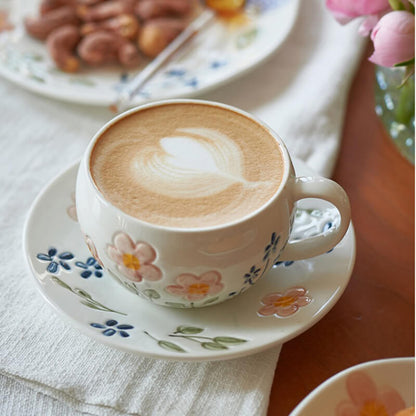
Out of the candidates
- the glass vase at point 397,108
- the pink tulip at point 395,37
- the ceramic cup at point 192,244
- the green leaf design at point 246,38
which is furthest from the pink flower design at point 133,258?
the green leaf design at point 246,38

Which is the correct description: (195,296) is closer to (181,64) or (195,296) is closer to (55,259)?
(55,259)

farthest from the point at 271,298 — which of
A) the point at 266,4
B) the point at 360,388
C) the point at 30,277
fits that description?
the point at 266,4

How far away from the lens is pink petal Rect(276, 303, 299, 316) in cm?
54

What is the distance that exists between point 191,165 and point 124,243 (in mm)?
92

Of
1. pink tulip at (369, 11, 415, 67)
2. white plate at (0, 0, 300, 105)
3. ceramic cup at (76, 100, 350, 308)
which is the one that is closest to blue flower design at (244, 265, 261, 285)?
ceramic cup at (76, 100, 350, 308)

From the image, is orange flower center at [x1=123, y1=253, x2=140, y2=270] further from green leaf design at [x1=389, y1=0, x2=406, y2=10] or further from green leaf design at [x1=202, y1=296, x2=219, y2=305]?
green leaf design at [x1=389, y1=0, x2=406, y2=10]

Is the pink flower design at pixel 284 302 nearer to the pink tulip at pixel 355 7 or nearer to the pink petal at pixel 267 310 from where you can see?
the pink petal at pixel 267 310

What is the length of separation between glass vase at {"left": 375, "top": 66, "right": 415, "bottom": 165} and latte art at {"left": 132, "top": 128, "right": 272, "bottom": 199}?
28 cm

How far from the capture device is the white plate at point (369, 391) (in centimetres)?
47

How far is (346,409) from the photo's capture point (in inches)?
18.7

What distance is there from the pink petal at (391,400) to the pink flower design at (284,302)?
0.10m

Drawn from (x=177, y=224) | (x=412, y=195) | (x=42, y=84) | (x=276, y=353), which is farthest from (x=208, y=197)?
(x=42, y=84)

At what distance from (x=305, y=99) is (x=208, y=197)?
385mm

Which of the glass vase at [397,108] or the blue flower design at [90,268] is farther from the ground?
the blue flower design at [90,268]
